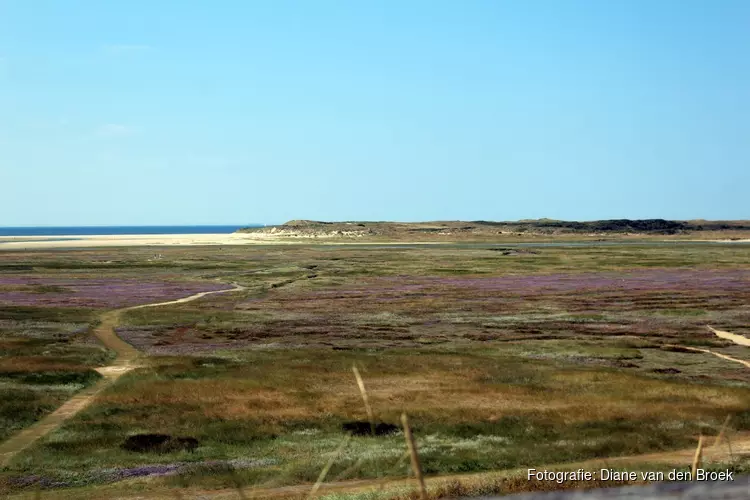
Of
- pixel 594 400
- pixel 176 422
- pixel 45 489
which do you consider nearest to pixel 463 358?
pixel 594 400

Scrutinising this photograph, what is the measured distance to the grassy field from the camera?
2458cm

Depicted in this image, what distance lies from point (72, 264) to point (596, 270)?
3721 inches

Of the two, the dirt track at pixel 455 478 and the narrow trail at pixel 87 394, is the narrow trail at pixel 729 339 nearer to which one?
the dirt track at pixel 455 478

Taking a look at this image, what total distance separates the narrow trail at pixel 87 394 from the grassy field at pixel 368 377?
605 mm

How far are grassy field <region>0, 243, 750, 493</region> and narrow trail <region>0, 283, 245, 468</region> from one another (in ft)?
1.98

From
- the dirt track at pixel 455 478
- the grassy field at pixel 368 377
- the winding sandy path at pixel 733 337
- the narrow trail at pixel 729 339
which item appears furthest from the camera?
the winding sandy path at pixel 733 337

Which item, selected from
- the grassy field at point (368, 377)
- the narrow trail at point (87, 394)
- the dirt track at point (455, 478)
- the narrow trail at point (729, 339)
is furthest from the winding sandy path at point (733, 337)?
the narrow trail at point (87, 394)

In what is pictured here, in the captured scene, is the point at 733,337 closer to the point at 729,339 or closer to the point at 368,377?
the point at 729,339

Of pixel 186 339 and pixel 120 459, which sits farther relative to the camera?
pixel 186 339

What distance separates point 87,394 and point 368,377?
1392 cm

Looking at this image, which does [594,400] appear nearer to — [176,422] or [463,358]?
[463,358]

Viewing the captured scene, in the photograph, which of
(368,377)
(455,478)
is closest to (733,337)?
(368,377)

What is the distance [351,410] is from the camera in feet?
102

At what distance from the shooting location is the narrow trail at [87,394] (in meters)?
26.2
